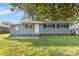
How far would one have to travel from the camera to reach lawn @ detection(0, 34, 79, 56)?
5.18 meters

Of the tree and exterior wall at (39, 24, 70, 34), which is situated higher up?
the tree

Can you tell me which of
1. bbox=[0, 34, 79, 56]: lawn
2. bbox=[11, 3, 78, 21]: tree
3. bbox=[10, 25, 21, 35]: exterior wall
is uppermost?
bbox=[11, 3, 78, 21]: tree

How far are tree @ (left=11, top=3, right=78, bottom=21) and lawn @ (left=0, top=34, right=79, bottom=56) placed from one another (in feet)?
1.01

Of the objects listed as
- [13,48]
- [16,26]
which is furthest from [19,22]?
[13,48]

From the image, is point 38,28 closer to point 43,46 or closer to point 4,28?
point 43,46

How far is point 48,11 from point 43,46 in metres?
0.55

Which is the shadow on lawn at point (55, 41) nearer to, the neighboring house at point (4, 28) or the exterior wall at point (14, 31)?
the exterior wall at point (14, 31)

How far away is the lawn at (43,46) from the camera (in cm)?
518

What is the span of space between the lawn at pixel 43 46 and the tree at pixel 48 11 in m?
0.31

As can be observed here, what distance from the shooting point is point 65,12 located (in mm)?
5219

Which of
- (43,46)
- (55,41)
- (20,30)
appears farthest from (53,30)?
(20,30)

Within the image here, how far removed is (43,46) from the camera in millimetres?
5199

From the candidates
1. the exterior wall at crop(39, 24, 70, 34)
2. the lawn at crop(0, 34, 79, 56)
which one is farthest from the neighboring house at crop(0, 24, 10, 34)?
the exterior wall at crop(39, 24, 70, 34)

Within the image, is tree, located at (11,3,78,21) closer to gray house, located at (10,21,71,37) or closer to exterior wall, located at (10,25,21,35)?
gray house, located at (10,21,71,37)
